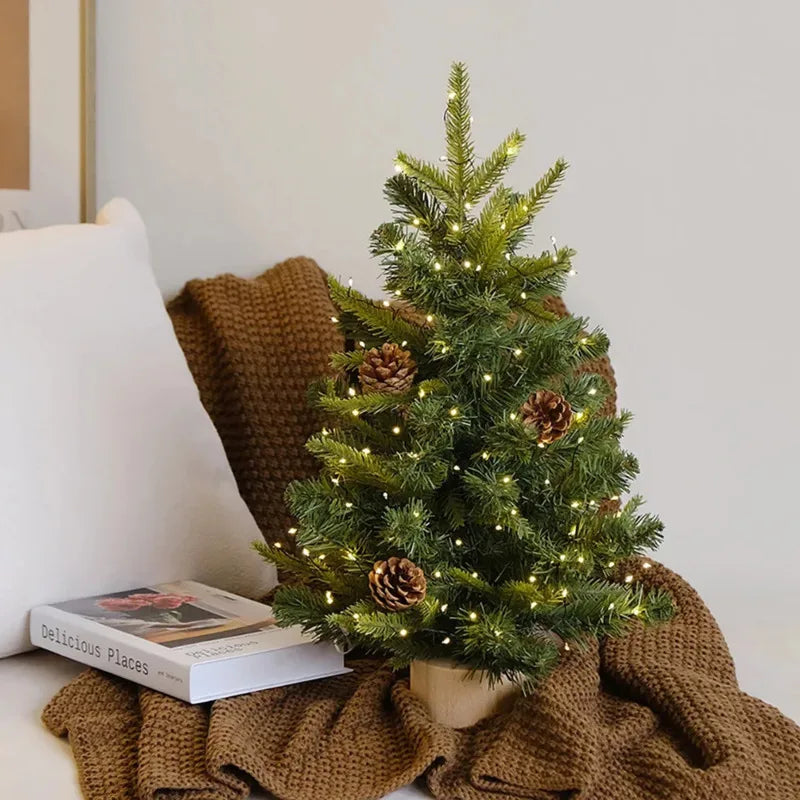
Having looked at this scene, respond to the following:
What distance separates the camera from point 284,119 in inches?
→ 65.5

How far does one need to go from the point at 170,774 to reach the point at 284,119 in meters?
1.02

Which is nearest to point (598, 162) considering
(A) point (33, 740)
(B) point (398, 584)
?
(B) point (398, 584)

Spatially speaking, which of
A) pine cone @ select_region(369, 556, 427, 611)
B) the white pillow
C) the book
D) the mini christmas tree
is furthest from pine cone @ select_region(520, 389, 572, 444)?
the white pillow

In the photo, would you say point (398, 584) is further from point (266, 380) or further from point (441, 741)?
point (266, 380)

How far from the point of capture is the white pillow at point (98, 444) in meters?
1.16

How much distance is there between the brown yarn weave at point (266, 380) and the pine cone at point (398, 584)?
49 cm

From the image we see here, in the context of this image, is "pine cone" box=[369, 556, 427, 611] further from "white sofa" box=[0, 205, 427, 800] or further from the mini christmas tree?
"white sofa" box=[0, 205, 427, 800]

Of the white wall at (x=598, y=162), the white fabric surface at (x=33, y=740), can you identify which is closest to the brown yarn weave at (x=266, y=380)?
the white wall at (x=598, y=162)

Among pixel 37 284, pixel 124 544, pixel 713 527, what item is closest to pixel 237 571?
pixel 124 544

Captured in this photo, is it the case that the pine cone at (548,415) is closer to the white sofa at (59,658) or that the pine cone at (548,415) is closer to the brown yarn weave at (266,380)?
the white sofa at (59,658)

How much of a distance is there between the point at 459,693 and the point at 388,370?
11.0 inches

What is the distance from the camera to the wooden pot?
1.00m

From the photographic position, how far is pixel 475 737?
3.23 ft

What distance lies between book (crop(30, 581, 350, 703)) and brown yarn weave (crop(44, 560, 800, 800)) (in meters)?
0.02
